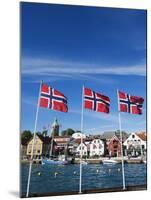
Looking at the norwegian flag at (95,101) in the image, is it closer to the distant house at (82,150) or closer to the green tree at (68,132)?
the green tree at (68,132)

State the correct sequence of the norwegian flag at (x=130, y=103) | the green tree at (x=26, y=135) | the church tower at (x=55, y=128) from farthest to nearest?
1. the norwegian flag at (x=130, y=103)
2. the church tower at (x=55, y=128)
3. the green tree at (x=26, y=135)

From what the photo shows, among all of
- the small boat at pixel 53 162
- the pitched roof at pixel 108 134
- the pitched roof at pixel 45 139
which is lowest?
the small boat at pixel 53 162

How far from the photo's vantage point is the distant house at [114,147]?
6340mm

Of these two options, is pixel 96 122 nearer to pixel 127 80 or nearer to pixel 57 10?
pixel 127 80

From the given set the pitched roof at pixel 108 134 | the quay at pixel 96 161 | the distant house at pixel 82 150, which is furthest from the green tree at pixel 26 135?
the pitched roof at pixel 108 134

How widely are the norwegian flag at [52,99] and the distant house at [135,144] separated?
0.83m

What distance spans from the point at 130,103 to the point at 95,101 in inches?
16.6

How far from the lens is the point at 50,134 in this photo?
19.8ft

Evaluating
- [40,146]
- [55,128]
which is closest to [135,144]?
[55,128]

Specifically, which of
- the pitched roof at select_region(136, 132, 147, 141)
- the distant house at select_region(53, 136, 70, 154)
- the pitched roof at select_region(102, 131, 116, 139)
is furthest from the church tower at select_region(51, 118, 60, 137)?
the pitched roof at select_region(136, 132, 147, 141)

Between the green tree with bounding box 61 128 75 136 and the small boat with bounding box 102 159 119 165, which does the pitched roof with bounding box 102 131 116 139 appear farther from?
the green tree with bounding box 61 128 75 136

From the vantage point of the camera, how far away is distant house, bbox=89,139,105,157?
6250 millimetres

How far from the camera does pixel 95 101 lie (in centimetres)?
623

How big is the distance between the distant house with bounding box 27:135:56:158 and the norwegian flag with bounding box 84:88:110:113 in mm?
574
